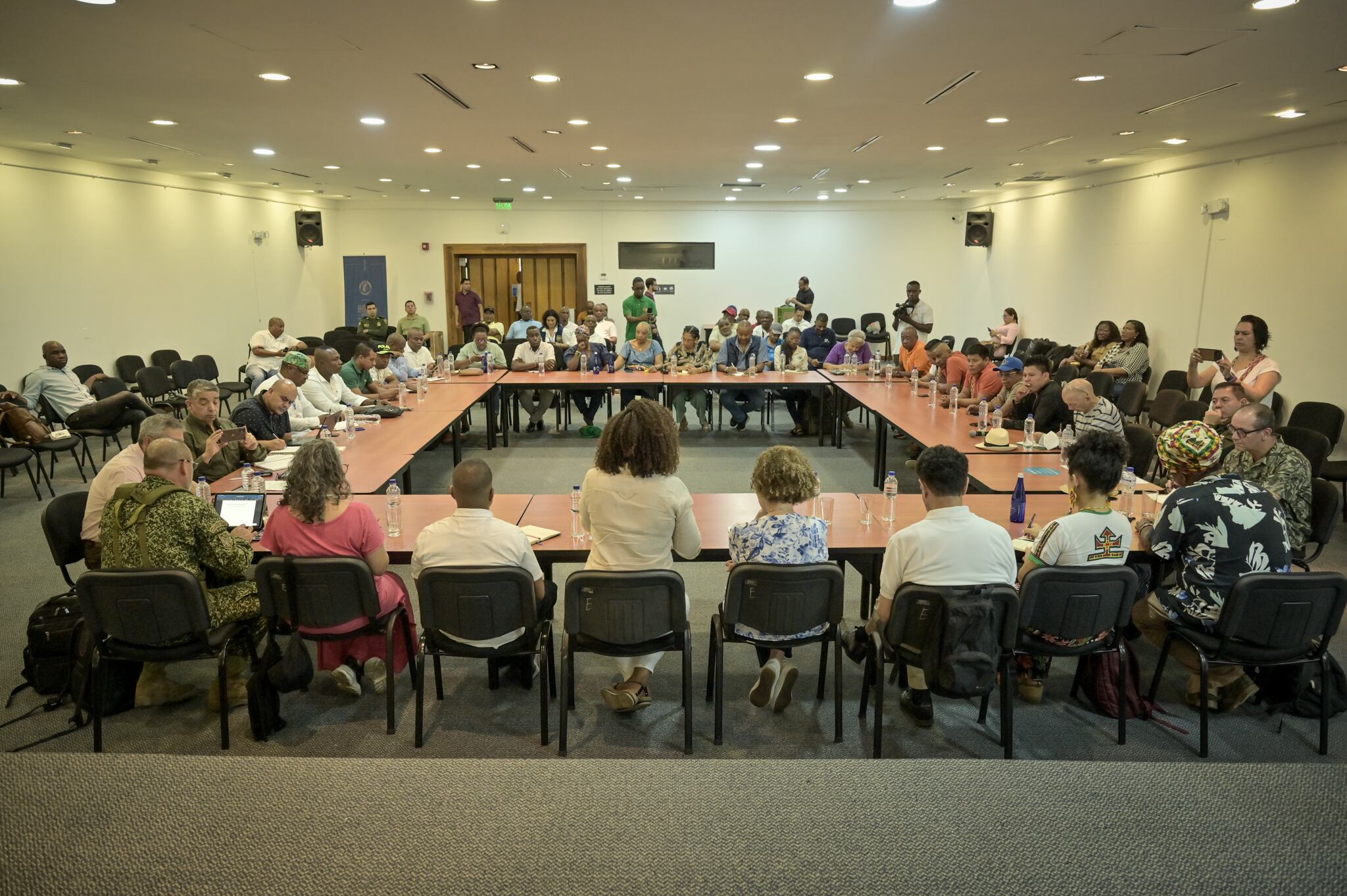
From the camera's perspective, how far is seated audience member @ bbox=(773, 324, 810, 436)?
9.98 metres

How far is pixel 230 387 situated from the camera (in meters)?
10.4

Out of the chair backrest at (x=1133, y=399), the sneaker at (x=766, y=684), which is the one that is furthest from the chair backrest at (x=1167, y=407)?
the sneaker at (x=766, y=684)

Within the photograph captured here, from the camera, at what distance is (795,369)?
406 inches

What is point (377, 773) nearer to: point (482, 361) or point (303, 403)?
point (303, 403)

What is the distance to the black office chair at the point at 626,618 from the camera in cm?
312

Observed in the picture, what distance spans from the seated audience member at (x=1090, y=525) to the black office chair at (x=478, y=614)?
6.21ft

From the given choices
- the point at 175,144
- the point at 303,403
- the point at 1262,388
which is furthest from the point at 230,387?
the point at 1262,388

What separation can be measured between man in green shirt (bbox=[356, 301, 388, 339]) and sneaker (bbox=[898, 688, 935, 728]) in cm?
1211

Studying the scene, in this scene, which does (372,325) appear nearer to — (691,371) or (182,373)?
(182,373)

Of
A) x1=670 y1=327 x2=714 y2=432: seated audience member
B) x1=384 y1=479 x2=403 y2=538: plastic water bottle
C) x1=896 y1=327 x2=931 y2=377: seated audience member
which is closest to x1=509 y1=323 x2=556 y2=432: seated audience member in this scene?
x1=670 y1=327 x2=714 y2=432: seated audience member

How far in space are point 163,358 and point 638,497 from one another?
1000 centimetres

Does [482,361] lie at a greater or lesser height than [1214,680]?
greater

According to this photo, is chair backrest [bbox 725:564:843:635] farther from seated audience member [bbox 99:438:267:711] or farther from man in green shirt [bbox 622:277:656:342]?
man in green shirt [bbox 622:277:656:342]

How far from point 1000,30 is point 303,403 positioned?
540 centimetres
